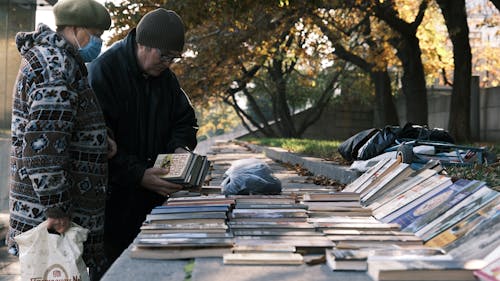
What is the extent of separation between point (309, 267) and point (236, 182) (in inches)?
90.8


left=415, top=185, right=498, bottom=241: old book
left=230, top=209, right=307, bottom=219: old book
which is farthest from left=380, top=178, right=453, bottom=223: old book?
left=230, top=209, right=307, bottom=219: old book

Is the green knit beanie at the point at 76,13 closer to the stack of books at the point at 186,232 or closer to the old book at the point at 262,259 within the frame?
the stack of books at the point at 186,232

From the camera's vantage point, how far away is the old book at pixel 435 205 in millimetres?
3764

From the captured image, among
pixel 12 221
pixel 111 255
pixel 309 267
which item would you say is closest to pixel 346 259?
pixel 309 267

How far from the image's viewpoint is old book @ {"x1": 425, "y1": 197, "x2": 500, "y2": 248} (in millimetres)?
3388

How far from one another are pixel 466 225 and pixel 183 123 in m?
2.22

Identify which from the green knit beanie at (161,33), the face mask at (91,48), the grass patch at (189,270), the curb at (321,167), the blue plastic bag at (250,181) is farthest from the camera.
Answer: the curb at (321,167)

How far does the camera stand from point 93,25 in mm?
3842

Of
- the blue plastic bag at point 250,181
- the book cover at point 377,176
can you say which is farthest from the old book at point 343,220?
the blue plastic bag at point 250,181

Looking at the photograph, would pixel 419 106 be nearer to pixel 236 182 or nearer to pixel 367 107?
pixel 236 182

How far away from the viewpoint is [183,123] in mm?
5004

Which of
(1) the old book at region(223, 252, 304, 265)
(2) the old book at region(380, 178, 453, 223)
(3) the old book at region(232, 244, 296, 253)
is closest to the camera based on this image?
(1) the old book at region(223, 252, 304, 265)

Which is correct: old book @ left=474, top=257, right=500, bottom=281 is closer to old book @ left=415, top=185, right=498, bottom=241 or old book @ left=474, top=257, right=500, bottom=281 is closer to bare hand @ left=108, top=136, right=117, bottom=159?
old book @ left=415, top=185, right=498, bottom=241

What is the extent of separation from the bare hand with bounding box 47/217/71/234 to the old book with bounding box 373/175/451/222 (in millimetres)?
1757
